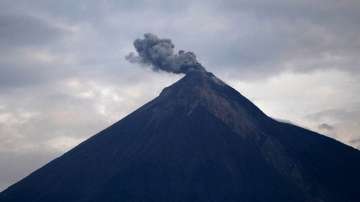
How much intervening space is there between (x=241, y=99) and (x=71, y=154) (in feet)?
157

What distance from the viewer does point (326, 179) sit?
→ 552 ft

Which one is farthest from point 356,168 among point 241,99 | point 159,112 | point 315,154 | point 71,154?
point 71,154

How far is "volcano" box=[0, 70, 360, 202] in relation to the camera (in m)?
160

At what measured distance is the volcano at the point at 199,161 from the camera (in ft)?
526

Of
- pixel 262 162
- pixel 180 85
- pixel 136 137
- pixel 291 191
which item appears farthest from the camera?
pixel 180 85

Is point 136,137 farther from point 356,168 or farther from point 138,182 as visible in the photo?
point 356,168

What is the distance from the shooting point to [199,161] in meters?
173

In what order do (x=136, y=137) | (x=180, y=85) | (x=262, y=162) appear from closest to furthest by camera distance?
(x=262, y=162) < (x=136, y=137) < (x=180, y=85)

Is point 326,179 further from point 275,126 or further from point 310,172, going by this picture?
point 275,126

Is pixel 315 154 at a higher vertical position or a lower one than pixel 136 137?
lower

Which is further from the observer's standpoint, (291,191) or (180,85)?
(180,85)

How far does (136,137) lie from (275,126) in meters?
36.1

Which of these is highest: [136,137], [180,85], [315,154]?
[180,85]

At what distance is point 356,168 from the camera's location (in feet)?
574
